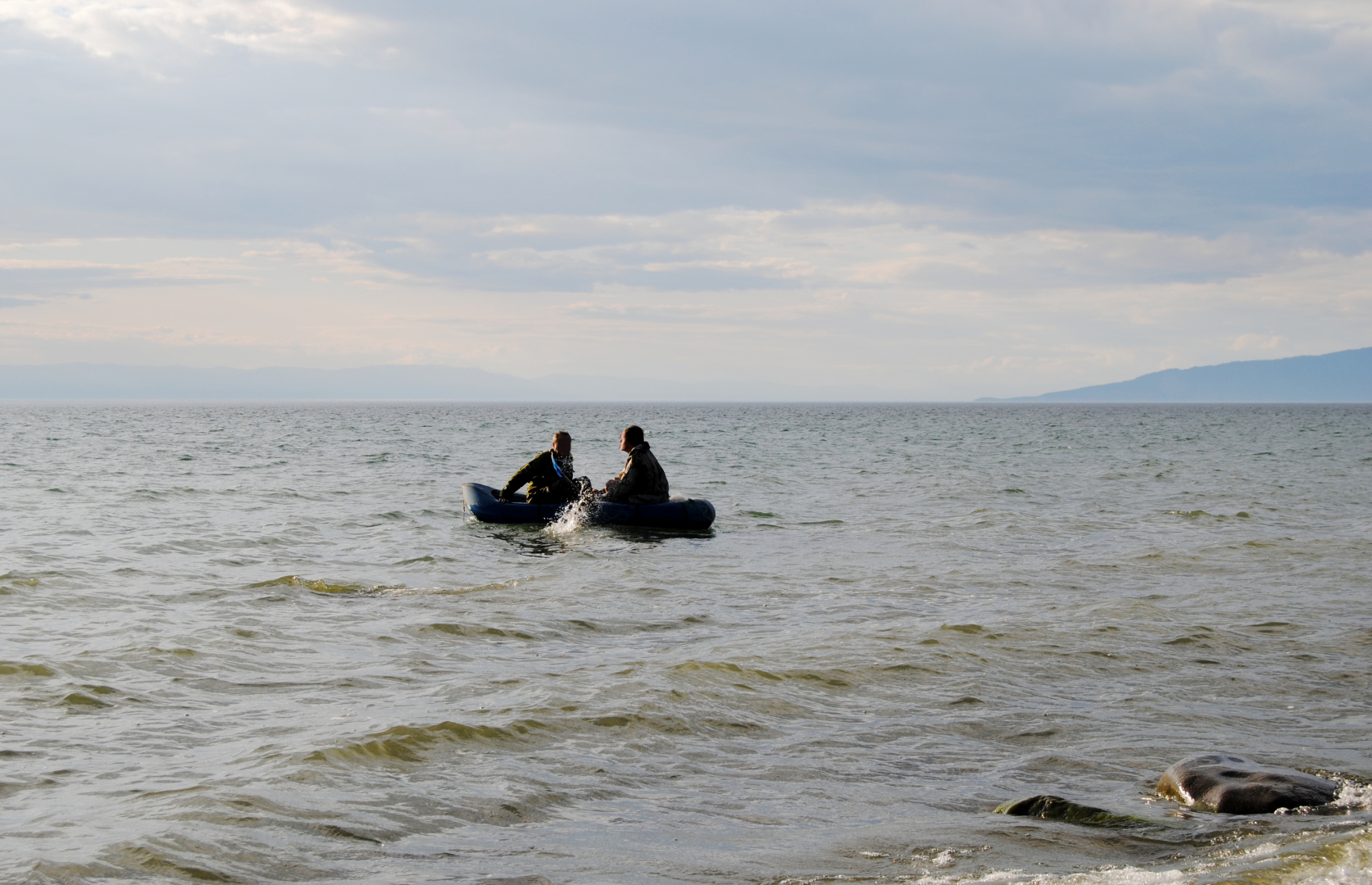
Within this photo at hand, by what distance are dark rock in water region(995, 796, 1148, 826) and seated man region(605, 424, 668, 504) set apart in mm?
12160

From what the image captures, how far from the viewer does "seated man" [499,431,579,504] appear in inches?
682

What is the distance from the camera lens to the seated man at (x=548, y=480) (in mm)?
17312

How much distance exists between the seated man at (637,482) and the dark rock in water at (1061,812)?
39.9 feet

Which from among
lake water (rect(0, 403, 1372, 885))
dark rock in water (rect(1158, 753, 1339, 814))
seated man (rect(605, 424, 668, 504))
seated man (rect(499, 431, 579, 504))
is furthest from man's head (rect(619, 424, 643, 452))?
dark rock in water (rect(1158, 753, 1339, 814))

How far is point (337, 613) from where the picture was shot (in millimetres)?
10148

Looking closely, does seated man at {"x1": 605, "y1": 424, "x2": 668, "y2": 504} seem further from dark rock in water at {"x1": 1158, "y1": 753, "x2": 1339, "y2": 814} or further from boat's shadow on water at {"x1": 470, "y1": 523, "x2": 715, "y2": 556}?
dark rock in water at {"x1": 1158, "y1": 753, "x2": 1339, "y2": 814}

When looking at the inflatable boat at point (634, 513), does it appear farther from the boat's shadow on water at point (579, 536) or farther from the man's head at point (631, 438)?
the man's head at point (631, 438)

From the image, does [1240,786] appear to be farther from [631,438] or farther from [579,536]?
[631,438]

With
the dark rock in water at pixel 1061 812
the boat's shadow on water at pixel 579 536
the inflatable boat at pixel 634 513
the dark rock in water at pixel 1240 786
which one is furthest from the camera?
the inflatable boat at pixel 634 513

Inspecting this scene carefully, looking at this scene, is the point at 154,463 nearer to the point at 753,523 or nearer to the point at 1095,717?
the point at 753,523

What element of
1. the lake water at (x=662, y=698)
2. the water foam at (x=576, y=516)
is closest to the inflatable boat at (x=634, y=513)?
the water foam at (x=576, y=516)

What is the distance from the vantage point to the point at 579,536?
54.3 feet

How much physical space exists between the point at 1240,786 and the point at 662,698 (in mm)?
3546

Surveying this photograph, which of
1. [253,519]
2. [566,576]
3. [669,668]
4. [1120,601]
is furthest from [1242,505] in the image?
[253,519]
